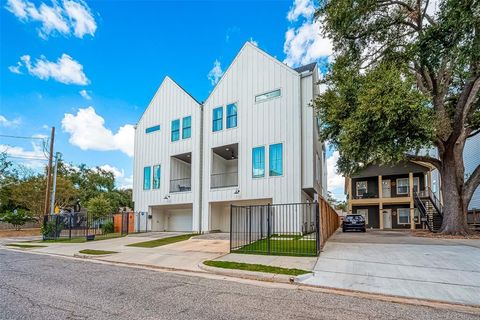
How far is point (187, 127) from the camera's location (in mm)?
21750

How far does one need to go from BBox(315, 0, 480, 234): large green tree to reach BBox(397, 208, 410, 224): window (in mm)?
13330

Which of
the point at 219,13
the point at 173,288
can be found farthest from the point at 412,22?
the point at 173,288

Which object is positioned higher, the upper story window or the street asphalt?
the upper story window

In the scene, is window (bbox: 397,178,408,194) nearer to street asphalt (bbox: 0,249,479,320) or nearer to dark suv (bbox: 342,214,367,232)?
dark suv (bbox: 342,214,367,232)

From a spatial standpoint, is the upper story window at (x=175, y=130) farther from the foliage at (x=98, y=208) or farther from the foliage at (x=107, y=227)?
the foliage at (x=107, y=227)

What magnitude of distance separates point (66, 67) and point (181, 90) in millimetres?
7713

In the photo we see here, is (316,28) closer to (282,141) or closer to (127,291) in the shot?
(282,141)

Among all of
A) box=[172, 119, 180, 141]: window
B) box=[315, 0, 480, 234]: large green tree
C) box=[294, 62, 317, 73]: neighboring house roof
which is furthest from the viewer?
box=[172, 119, 180, 141]: window

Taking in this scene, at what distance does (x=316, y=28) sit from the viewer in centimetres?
1791

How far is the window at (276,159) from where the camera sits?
1725cm

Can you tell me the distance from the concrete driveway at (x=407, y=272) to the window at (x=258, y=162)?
27.1 ft

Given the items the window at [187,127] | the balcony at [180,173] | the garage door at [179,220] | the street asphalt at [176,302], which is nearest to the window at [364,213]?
the garage door at [179,220]

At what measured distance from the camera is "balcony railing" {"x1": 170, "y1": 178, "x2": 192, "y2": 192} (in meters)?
21.8

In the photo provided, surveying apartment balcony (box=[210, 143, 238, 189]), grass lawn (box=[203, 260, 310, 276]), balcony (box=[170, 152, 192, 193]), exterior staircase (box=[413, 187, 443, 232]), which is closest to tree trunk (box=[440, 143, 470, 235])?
exterior staircase (box=[413, 187, 443, 232])
